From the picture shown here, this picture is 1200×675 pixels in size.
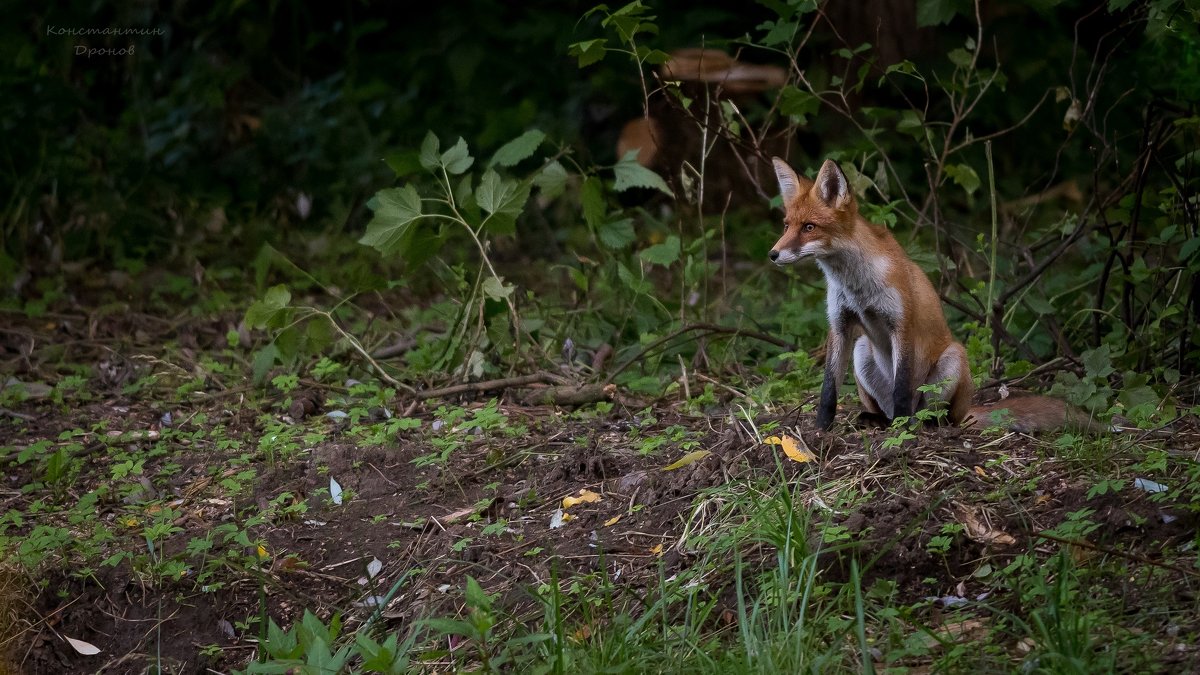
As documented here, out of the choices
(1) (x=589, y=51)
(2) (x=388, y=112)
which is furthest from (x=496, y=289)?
(2) (x=388, y=112)

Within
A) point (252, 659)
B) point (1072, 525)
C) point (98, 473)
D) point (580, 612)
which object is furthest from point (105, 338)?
point (1072, 525)

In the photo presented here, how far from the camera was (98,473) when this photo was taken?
507 cm

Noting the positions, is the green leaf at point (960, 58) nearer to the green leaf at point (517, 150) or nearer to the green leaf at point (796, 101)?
the green leaf at point (796, 101)

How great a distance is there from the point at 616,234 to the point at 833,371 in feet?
5.33

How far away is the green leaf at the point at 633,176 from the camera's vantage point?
5.58 metres

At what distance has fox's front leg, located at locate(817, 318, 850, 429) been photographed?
468 cm

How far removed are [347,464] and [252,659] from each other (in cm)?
124

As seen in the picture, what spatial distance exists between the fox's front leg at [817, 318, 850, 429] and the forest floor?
0.22ft

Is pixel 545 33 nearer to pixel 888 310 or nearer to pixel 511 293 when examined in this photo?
pixel 511 293

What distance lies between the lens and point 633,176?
18.6 feet

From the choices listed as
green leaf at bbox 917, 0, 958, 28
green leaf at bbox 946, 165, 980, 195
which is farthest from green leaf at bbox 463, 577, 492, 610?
green leaf at bbox 917, 0, 958, 28

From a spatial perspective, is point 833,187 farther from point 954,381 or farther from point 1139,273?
point 1139,273

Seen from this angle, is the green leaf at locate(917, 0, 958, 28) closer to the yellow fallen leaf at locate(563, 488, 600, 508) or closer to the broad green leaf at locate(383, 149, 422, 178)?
the broad green leaf at locate(383, 149, 422, 178)

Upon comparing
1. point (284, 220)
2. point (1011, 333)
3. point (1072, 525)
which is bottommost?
point (284, 220)
